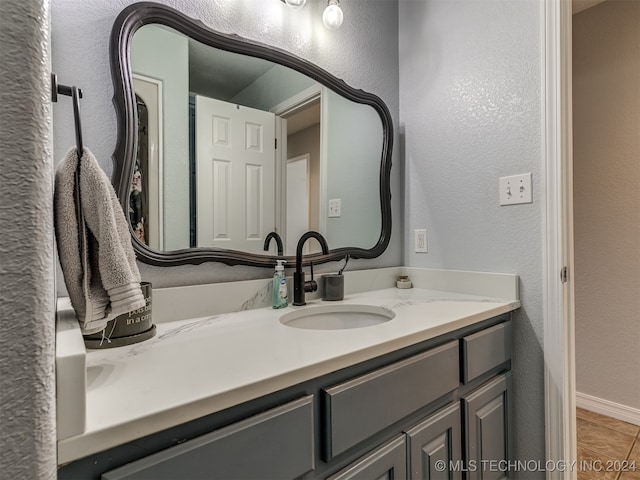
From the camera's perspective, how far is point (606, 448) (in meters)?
1.73

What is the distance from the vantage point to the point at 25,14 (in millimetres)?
322

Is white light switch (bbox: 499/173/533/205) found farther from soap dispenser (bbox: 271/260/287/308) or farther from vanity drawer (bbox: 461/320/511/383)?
soap dispenser (bbox: 271/260/287/308)

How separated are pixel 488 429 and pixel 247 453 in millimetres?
926

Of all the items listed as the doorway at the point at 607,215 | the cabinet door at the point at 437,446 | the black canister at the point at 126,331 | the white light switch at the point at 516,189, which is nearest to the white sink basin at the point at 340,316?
the cabinet door at the point at 437,446

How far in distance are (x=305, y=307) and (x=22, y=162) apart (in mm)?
986

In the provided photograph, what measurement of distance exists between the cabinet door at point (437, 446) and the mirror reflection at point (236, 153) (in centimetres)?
73

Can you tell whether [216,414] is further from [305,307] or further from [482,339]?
[482,339]

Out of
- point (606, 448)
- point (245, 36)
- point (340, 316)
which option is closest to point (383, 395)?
point (340, 316)

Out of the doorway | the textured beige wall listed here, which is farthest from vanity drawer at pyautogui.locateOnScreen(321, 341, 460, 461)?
the textured beige wall

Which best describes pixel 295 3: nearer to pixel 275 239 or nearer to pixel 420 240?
pixel 275 239

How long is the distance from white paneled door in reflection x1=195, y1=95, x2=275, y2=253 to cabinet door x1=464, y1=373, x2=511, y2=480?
34.4 inches

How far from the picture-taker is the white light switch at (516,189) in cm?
131

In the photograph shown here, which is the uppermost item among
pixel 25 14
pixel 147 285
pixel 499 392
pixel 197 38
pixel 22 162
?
pixel 197 38

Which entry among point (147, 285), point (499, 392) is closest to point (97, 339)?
point (147, 285)
